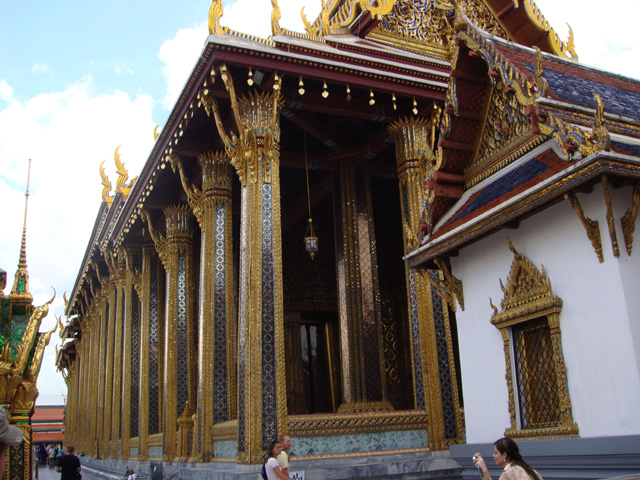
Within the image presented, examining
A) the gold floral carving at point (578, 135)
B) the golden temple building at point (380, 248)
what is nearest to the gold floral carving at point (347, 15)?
the golden temple building at point (380, 248)

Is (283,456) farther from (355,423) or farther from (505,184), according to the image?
(505,184)

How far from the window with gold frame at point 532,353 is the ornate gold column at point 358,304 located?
527 centimetres

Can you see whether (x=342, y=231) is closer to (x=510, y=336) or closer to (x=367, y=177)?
(x=367, y=177)

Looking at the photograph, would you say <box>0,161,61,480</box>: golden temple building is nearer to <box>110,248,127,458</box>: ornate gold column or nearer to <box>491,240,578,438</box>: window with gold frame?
<box>491,240,578,438</box>: window with gold frame

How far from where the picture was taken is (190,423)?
1227 cm

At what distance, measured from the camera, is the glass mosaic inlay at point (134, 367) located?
17017mm

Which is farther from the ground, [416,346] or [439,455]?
[416,346]

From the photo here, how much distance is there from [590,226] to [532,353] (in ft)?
3.73

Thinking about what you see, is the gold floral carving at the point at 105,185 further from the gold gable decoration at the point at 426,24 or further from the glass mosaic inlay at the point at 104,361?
the gold gable decoration at the point at 426,24

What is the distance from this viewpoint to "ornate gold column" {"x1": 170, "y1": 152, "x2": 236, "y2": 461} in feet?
33.7

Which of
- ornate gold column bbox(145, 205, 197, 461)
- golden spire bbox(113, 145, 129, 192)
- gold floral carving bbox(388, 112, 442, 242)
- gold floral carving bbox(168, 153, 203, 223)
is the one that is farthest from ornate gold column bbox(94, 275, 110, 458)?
gold floral carving bbox(388, 112, 442, 242)

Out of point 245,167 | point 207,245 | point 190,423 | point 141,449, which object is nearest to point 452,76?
point 245,167

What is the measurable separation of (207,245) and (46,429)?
200 feet

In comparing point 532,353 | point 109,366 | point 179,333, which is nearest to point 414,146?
point 532,353
